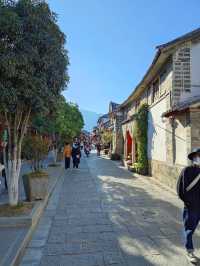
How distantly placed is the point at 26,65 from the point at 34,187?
3776mm

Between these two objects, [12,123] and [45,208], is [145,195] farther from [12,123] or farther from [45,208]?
[12,123]

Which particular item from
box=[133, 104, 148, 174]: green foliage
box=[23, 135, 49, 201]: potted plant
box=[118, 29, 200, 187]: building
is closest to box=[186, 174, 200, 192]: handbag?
box=[23, 135, 49, 201]: potted plant

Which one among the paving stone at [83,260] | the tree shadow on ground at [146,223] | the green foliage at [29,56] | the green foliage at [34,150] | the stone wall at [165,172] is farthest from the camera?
the stone wall at [165,172]

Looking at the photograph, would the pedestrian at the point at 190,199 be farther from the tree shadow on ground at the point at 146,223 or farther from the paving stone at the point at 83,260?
the paving stone at the point at 83,260

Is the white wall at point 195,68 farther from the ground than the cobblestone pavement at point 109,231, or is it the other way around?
the white wall at point 195,68

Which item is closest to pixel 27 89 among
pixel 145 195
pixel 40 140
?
pixel 40 140

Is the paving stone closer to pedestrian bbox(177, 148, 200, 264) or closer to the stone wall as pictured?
pedestrian bbox(177, 148, 200, 264)

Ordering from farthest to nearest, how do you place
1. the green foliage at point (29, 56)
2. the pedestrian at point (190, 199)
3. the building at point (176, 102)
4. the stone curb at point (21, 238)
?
the building at point (176, 102), the green foliage at point (29, 56), the pedestrian at point (190, 199), the stone curb at point (21, 238)

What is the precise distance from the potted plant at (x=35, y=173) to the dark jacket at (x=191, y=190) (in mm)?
5235

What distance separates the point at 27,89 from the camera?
7.63 metres

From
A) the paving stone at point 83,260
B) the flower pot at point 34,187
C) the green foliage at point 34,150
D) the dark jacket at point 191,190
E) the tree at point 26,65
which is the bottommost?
the paving stone at point 83,260

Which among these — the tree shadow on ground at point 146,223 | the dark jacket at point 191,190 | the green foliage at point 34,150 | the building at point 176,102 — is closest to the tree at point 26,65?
the green foliage at point 34,150

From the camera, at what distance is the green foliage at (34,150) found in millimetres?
10805

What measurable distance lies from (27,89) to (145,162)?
12.5 metres
